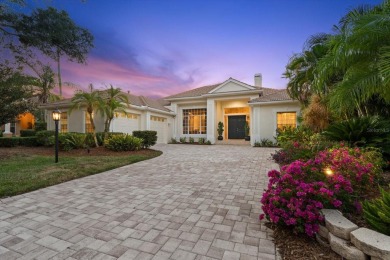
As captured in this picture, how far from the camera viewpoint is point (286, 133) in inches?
466

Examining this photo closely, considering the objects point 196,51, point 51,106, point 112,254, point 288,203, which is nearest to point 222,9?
point 196,51

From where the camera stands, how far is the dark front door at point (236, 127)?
18.7 meters

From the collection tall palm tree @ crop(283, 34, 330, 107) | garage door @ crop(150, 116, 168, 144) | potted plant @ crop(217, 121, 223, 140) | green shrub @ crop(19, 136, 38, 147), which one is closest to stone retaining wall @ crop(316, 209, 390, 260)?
tall palm tree @ crop(283, 34, 330, 107)

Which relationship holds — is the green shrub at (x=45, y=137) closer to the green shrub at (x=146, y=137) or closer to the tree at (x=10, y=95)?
the tree at (x=10, y=95)

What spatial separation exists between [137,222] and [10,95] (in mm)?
9500

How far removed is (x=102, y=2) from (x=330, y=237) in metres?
12.7

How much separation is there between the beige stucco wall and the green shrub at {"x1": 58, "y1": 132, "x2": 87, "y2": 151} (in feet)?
39.8

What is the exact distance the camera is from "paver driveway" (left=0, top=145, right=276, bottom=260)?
2.17m

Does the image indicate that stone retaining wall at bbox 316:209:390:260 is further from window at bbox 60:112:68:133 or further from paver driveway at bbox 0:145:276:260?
window at bbox 60:112:68:133

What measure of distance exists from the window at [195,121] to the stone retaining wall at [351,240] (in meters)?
16.1

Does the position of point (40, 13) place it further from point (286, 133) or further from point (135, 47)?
point (286, 133)

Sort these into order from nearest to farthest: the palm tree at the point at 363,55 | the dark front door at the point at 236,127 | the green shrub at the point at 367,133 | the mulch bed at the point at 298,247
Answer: the mulch bed at the point at 298,247 → the palm tree at the point at 363,55 → the green shrub at the point at 367,133 → the dark front door at the point at 236,127

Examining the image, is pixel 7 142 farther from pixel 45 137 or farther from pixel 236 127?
pixel 236 127

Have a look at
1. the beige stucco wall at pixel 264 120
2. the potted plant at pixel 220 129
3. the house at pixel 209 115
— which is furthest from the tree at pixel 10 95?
the beige stucco wall at pixel 264 120
